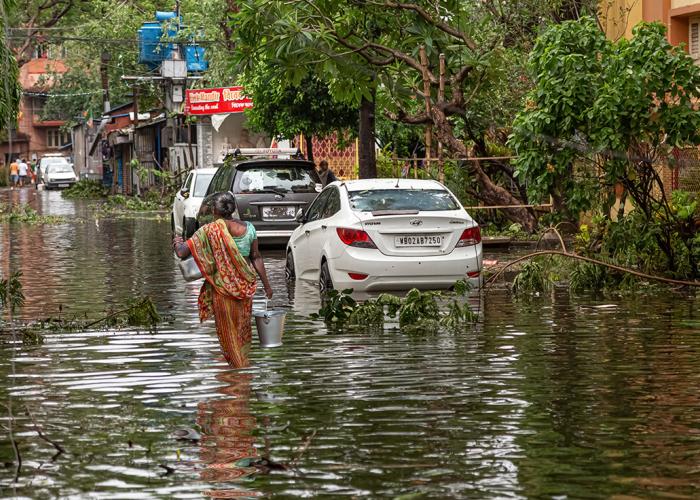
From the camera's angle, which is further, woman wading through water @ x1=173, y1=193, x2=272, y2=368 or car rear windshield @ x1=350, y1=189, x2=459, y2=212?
car rear windshield @ x1=350, y1=189, x2=459, y2=212

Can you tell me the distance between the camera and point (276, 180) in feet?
88.7

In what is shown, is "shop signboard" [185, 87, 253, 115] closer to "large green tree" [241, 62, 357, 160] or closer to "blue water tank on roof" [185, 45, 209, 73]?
"large green tree" [241, 62, 357, 160]

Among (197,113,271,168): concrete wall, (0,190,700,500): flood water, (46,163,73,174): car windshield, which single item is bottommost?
(0,190,700,500): flood water

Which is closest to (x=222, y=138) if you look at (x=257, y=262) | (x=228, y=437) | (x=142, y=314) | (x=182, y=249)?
(x=142, y=314)

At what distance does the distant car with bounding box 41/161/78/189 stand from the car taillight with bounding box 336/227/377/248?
3095 inches

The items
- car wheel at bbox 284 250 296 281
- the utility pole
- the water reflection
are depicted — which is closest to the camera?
the water reflection

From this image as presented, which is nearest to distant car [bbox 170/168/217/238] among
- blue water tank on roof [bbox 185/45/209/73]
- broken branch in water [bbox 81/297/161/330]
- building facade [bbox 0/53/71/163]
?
broken branch in water [bbox 81/297/161/330]

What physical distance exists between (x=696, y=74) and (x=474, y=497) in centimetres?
1208

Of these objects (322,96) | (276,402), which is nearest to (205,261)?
(276,402)

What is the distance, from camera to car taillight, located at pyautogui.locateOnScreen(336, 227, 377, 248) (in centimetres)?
1716

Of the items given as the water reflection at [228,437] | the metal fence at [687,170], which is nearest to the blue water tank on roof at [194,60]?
the metal fence at [687,170]

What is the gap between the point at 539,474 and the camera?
7.62m

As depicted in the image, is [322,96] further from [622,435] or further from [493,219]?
[622,435]

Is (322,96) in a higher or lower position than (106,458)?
higher
